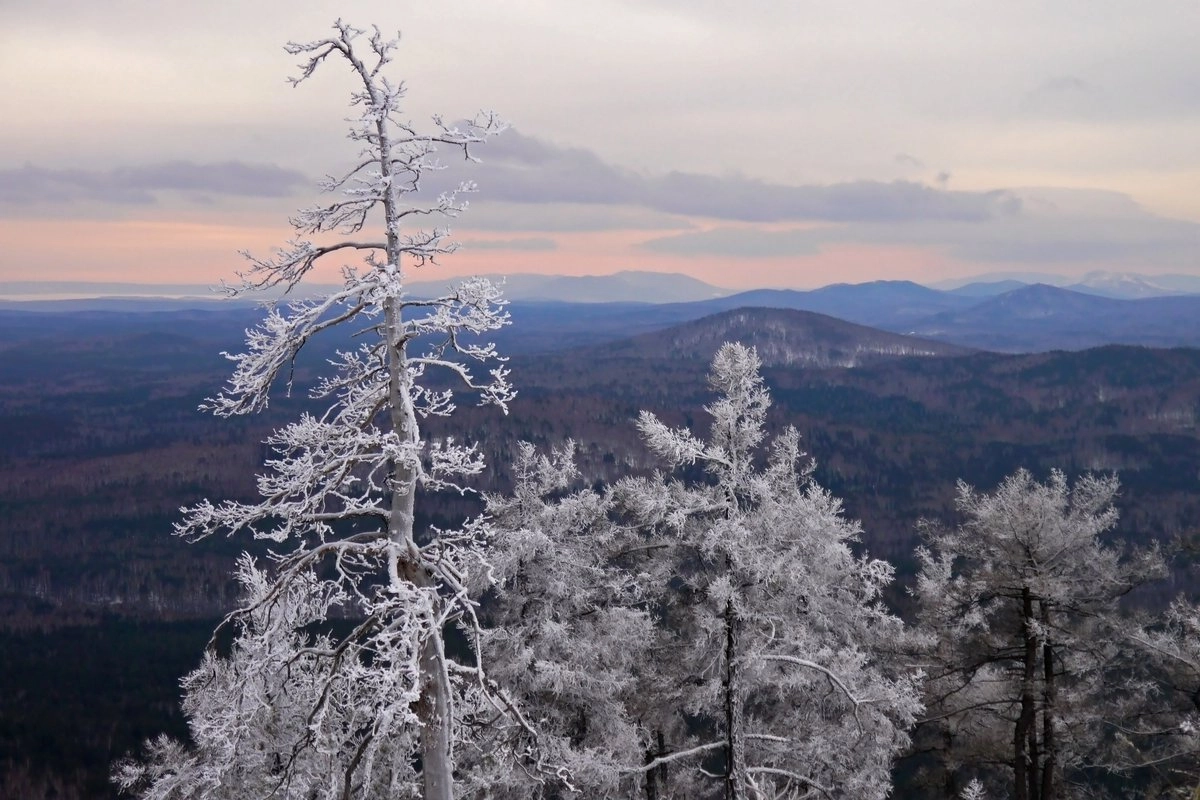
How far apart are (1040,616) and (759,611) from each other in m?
6.29

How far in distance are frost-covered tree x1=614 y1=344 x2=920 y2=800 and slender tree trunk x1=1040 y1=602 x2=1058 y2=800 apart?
2286 mm

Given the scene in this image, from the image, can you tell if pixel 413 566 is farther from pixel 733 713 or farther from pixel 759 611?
pixel 733 713

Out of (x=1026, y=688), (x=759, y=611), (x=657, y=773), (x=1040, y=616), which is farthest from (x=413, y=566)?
(x=1040, y=616)

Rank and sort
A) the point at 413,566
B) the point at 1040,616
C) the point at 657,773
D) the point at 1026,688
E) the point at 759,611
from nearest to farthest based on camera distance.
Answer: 1. the point at 413,566
2. the point at 759,611
3. the point at 1026,688
4. the point at 1040,616
5. the point at 657,773

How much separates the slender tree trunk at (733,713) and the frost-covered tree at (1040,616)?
17.7 feet

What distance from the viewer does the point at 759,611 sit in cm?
1348

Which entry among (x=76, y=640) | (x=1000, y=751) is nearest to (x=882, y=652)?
(x=1000, y=751)

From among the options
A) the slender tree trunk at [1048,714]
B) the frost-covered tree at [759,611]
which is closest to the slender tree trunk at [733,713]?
the frost-covered tree at [759,611]

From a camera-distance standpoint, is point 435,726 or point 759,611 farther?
point 759,611

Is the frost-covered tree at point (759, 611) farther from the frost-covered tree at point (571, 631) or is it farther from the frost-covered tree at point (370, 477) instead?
the frost-covered tree at point (370, 477)

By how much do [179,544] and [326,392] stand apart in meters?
193

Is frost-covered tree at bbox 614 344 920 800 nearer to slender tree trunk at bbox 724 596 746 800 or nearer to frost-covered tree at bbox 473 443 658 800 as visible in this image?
slender tree trunk at bbox 724 596 746 800

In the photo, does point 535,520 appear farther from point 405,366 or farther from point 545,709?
point 405,366

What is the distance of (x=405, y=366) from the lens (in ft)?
24.0
